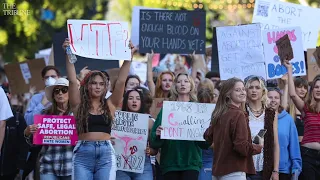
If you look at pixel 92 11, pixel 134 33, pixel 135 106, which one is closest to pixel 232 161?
pixel 135 106

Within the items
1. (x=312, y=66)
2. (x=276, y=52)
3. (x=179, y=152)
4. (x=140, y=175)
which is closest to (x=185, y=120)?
(x=179, y=152)

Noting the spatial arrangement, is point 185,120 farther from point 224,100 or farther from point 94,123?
point 94,123

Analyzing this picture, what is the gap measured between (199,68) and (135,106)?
6.00 meters

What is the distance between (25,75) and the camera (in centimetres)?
1515

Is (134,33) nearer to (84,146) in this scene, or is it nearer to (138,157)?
(138,157)

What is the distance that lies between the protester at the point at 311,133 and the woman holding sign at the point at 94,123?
2438 millimetres

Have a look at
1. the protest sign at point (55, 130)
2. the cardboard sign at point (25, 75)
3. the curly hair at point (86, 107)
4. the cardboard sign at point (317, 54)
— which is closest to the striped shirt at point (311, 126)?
the cardboard sign at point (317, 54)

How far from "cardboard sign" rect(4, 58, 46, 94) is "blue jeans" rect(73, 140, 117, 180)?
6.05 metres

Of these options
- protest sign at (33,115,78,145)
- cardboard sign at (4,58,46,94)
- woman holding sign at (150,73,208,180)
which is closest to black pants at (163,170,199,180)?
woman holding sign at (150,73,208,180)

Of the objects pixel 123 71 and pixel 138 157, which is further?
pixel 138 157

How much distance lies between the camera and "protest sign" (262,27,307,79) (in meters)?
12.1

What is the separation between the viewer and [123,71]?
9172 mm

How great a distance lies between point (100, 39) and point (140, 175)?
1.67 meters

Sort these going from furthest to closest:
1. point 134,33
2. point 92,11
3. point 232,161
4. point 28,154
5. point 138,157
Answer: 1. point 92,11
2. point 134,33
3. point 28,154
4. point 138,157
5. point 232,161
